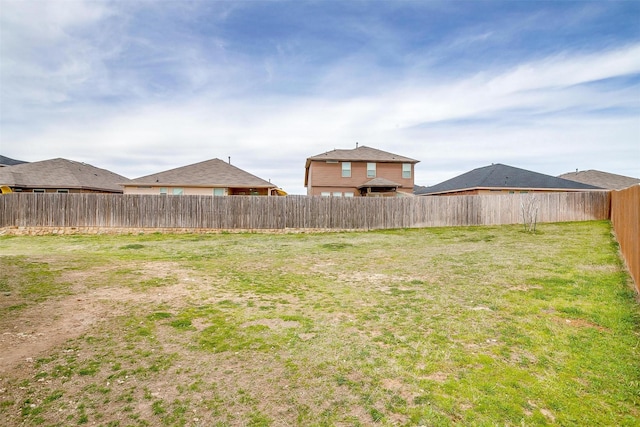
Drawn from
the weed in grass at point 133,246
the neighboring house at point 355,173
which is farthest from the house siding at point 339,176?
the weed in grass at point 133,246

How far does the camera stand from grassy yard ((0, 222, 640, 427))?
126 inches

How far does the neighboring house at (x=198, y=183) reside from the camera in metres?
28.1

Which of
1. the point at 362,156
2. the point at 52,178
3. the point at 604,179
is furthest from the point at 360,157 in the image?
the point at 604,179

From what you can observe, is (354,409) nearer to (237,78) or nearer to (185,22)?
(185,22)

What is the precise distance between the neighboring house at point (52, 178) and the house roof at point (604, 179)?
48.0 metres

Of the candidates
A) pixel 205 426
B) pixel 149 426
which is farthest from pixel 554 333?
pixel 149 426

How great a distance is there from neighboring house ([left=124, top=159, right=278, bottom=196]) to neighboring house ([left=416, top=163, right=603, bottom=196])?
17.6 meters

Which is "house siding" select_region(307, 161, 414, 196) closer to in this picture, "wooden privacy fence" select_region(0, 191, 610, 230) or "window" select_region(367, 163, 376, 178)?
"window" select_region(367, 163, 376, 178)

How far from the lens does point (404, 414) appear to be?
10.3 feet

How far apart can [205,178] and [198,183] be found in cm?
91

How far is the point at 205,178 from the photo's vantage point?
28.9 meters

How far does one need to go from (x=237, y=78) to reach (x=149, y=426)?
1833 centimetres

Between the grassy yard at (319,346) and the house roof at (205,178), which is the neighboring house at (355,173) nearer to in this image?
the house roof at (205,178)

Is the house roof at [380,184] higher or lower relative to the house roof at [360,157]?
lower
